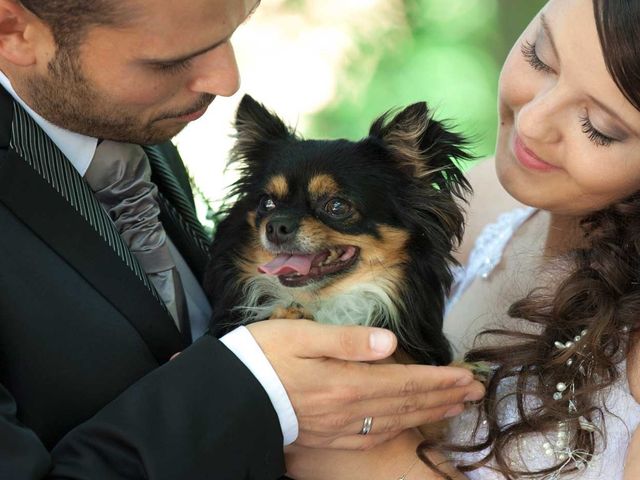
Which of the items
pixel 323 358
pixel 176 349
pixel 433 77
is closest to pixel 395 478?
pixel 323 358

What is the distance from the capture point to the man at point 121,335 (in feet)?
5.17

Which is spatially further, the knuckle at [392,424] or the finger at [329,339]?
the knuckle at [392,424]

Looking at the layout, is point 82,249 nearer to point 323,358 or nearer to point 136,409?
point 136,409

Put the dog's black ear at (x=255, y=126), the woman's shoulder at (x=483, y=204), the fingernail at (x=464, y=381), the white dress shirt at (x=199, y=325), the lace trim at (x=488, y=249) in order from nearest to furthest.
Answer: the white dress shirt at (x=199, y=325) < the fingernail at (x=464, y=381) < the dog's black ear at (x=255, y=126) < the lace trim at (x=488, y=249) < the woman's shoulder at (x=483, y=204)

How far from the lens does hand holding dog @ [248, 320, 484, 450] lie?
1716 mm

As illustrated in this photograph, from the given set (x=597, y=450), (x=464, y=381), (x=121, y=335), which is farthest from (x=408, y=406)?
(x=121, y=335)

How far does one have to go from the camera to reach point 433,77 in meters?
4.88

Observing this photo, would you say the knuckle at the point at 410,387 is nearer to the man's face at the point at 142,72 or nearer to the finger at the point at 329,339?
the finger at the point at 329,339

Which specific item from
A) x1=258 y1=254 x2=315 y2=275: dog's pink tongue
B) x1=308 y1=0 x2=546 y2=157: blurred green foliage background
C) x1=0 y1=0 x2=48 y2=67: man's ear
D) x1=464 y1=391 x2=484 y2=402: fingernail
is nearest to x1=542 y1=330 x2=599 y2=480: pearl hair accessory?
x1=464 y1=391 x2=484 y2=402: fingernail

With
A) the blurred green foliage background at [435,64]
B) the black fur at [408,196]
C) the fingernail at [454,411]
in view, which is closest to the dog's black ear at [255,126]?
the black fur at [408,196]

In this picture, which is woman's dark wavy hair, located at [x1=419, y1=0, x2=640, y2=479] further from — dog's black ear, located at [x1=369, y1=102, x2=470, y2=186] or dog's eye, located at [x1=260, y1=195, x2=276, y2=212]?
dog's eye, located at [x1=260, y1=195, x2=276, y2=212]

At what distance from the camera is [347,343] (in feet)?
5.65

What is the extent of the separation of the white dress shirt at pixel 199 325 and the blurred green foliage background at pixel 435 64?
2495 mm

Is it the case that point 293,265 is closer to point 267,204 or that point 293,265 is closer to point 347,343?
point 267,204
